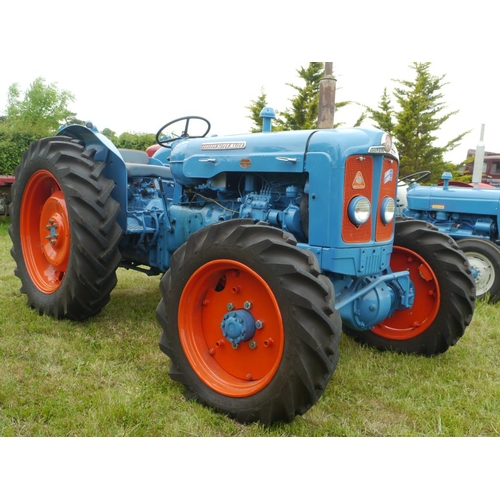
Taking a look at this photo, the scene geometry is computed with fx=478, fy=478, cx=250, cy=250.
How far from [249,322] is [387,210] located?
118 centimetres

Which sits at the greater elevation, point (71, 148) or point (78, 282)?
point (71, 148)

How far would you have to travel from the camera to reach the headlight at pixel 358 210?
9.02 ft

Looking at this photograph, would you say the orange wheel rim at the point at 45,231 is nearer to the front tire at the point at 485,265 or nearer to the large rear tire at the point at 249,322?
the large rear tire at the point at 249,322

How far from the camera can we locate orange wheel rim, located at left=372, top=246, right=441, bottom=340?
133 inches

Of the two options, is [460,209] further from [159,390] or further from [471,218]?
[159,390]

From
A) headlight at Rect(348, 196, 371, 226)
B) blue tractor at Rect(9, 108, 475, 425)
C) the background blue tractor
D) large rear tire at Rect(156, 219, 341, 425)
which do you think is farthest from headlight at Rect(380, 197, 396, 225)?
the background blue tractor

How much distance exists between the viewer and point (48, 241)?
3.94m

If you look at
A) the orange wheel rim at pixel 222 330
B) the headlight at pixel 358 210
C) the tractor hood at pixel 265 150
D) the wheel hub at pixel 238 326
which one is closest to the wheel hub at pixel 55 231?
the tractor hood at pixel 265 150

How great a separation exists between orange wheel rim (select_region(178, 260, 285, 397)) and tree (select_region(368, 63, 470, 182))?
18700 millimetres

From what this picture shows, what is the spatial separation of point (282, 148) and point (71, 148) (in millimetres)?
1774

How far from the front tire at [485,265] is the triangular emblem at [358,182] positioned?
347cm

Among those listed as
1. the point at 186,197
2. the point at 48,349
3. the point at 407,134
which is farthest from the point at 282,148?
the point at 407,134

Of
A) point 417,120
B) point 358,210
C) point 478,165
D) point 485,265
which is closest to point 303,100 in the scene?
point 417,120

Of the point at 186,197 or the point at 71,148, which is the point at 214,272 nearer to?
the point at 186,197
